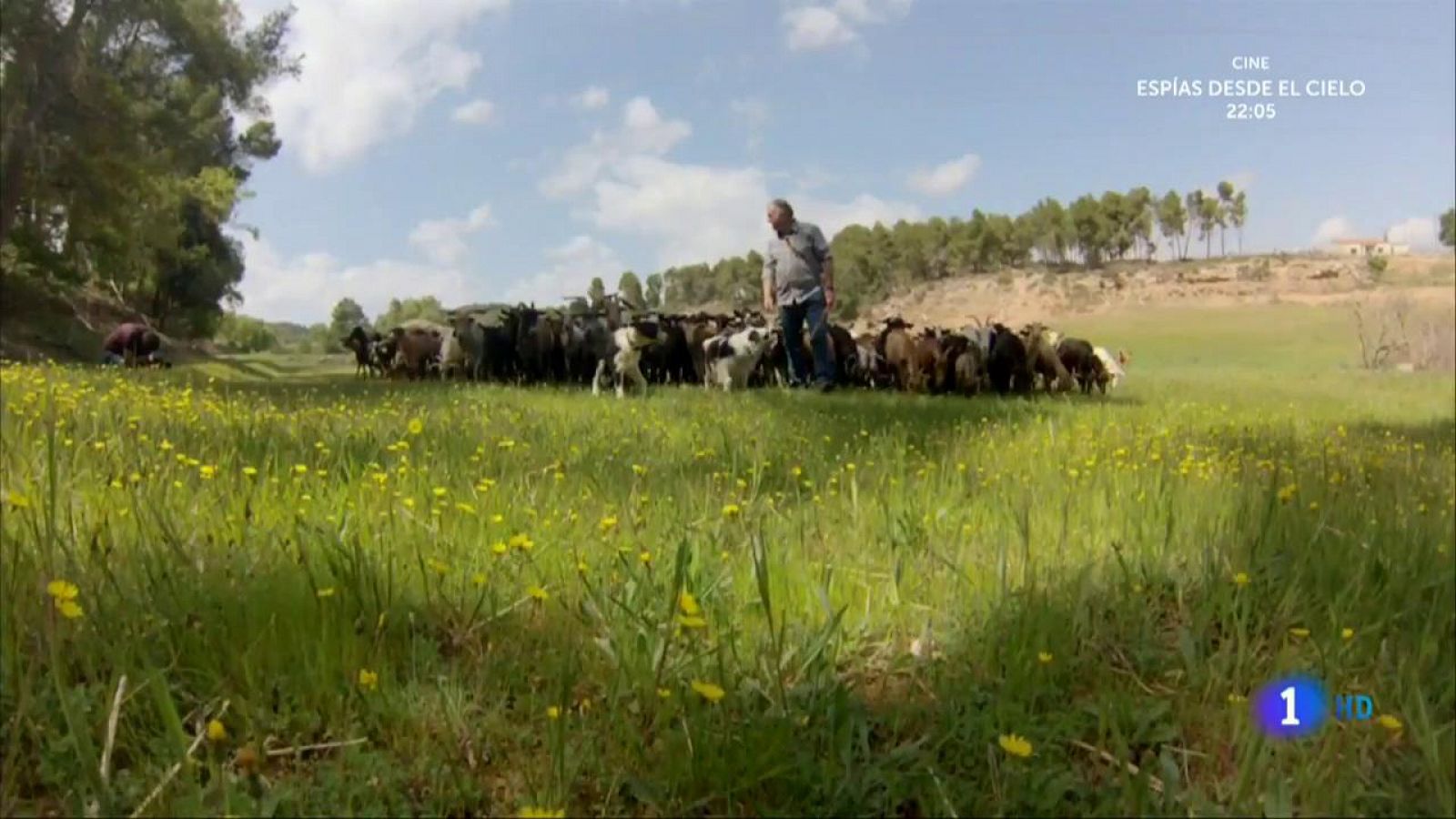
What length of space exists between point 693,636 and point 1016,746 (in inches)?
21.6

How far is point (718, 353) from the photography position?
8945 millimetres

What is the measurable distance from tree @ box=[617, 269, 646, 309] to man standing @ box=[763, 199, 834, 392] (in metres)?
1.33

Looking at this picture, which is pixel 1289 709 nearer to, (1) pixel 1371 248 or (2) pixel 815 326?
(1) pixel 1371 248

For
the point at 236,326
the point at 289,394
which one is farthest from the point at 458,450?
the point at 236,326

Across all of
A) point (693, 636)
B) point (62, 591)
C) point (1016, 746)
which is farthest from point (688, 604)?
point (62, 591)

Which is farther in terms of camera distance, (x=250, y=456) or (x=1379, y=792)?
(x=250, y=456)

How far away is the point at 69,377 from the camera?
5.03 metres

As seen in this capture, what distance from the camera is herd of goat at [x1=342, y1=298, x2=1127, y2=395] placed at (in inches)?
348

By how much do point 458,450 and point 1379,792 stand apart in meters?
2.72

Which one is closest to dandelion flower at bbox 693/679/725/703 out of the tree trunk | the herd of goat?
the tree trunk

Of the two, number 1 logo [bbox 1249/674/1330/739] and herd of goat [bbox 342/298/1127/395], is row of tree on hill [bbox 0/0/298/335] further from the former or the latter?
number 1 logo [bbox 1249/674/1330/739]

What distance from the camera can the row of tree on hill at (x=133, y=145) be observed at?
590cm

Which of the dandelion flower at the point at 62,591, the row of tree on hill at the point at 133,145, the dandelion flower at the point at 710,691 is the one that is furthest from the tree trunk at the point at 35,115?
the dandelion flower at the point at 710,691

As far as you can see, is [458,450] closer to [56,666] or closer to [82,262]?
[56,666]
